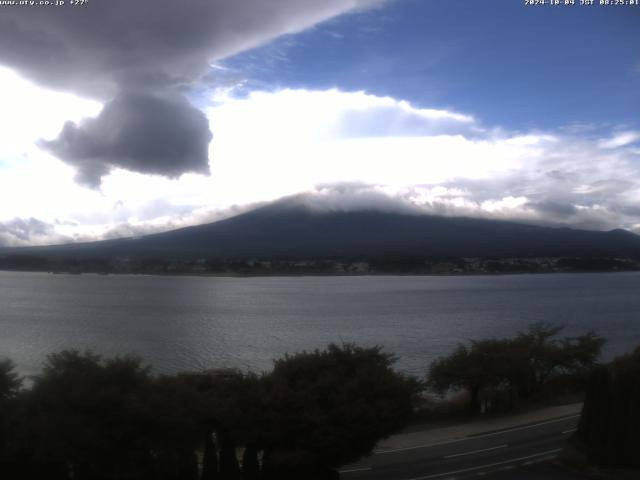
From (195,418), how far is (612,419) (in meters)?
7.61

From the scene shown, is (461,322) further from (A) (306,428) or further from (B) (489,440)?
(A) (306,428)

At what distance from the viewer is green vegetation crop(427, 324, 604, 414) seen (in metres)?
19.9

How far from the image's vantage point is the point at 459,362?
20.3 metres

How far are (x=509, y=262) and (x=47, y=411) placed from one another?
130057 millimetres

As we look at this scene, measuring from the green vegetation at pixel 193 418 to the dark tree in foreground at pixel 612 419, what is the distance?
11.7 feet

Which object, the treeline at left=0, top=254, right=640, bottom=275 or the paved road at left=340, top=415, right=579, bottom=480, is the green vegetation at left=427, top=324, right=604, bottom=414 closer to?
the paved road at left=340, top=415, right=579, bottom=480

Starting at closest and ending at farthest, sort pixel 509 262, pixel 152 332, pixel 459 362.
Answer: pixel 459 362 < pixel 152 332 < pixel 509 262

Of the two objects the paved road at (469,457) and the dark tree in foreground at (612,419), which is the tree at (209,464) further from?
the dark tree in foreground at (612,419)

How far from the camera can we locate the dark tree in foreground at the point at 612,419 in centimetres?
1192

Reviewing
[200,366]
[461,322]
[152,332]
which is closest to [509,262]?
[461,322]

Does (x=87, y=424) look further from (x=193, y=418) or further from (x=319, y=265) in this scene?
(x=319, y=265)

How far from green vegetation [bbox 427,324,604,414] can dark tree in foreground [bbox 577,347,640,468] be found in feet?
22.7

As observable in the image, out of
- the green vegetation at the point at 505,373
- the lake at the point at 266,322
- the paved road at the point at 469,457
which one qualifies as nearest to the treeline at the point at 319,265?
the lake at the point at 266,322

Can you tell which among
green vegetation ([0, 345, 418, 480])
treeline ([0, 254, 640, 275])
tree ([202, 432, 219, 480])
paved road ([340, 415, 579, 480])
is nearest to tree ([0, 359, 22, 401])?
green vegetation ([0, 345, 418, 480])
